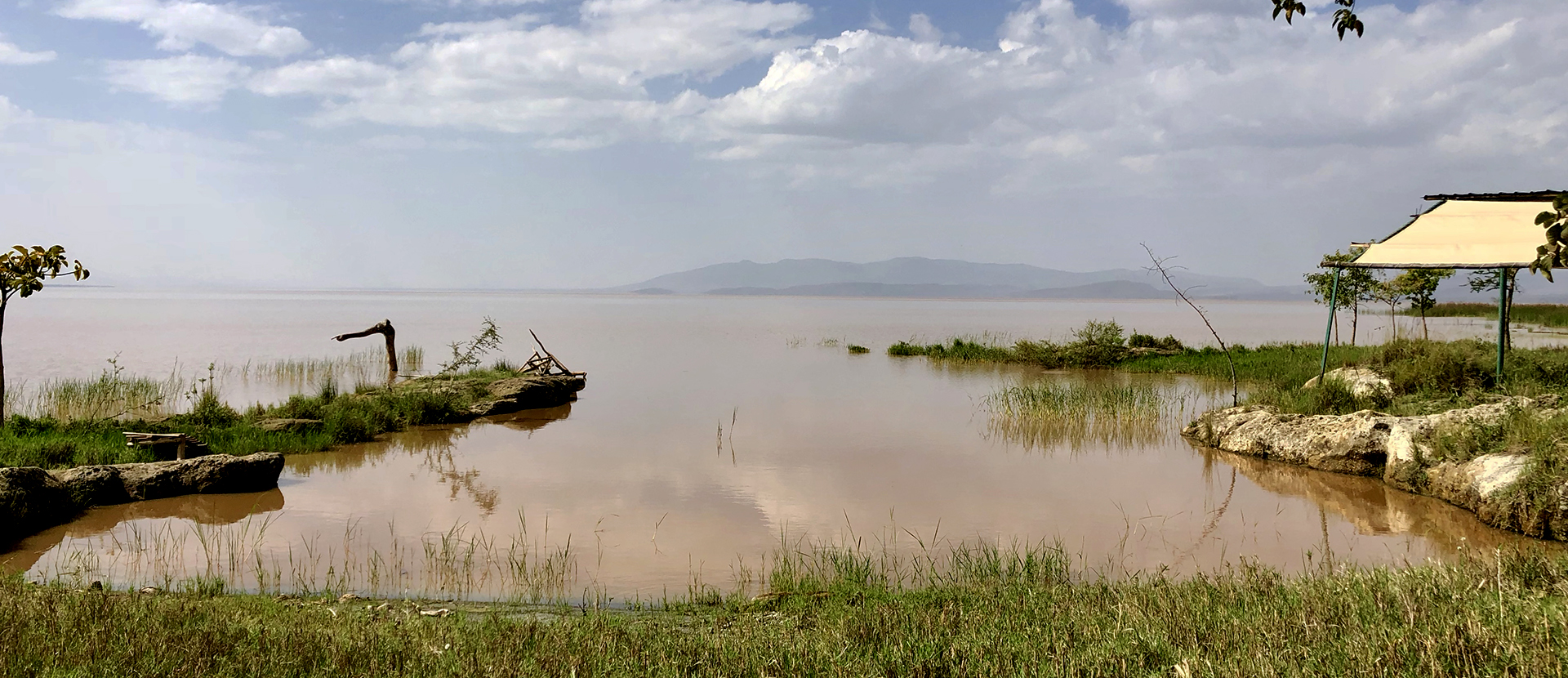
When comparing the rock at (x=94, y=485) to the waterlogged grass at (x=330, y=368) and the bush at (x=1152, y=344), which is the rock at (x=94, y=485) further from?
the bush at (x=1152, y=344)

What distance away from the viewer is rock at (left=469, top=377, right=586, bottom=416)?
19.0 m

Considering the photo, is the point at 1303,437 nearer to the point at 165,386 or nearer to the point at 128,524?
the point at 128,524

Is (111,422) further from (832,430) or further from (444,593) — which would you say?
(832,430)

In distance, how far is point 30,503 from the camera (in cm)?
899

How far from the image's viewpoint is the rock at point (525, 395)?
19.0 metres

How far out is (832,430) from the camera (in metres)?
16.5

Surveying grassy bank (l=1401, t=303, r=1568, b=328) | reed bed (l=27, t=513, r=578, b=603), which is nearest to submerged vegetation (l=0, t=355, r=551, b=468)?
reed bed (l=27, t=513, r=578, b=603)

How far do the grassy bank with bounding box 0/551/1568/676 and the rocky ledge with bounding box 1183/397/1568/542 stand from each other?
354 centimetres

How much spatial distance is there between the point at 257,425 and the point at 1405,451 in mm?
16138

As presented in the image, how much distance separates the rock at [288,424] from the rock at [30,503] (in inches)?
182

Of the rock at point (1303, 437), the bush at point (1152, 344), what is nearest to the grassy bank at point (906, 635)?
the rock at point (1303, 437)

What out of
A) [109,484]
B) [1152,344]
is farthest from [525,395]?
[1152,344]

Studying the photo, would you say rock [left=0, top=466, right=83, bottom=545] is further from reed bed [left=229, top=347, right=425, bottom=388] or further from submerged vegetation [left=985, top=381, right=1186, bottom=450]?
reed bed [left=229, top=347, right=425, bottom=388]

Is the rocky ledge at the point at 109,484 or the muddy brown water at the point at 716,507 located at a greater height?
the rocky ledge at the point at 109,484
